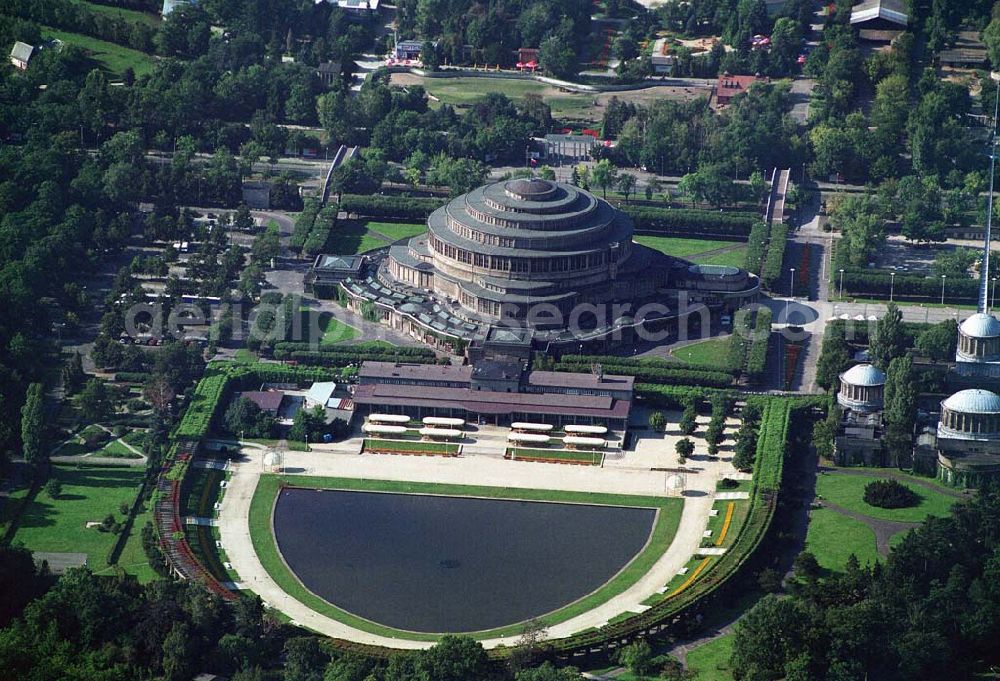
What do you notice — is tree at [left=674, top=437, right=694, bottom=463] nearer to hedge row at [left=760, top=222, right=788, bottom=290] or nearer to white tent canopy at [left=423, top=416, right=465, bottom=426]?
white tent canopy at [left=423, top=416, right=465, bottom=426]

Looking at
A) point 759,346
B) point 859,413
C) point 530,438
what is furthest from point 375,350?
point 859,413

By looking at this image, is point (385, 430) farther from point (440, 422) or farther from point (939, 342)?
point (939, 342)

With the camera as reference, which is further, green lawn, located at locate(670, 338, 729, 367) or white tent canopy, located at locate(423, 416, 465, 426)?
green lawn, located at locate(670, 338, 729, 367)

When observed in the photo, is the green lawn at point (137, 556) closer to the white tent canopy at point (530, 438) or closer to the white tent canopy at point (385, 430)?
the white tent canopy at point (385, 430)

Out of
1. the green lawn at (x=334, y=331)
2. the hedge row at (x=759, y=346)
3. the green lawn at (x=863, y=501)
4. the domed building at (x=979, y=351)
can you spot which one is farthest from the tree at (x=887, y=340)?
the green lawn at (x=334, y=331)

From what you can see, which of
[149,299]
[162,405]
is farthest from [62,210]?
[162,405]

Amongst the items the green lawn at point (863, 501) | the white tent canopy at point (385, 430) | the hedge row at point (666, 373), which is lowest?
the white tent canopy at point (385, 430)

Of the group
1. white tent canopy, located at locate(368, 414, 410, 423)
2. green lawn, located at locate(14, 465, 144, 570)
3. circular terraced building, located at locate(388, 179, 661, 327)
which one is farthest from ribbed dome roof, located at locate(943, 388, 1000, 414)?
green lawn, located at locate(14, 465, 144, 570)
